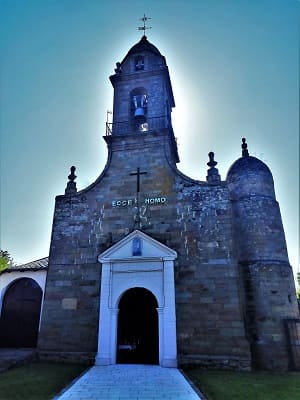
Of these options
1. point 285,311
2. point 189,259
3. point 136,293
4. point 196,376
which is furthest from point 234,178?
point 196,376

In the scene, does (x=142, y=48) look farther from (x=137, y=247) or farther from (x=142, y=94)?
(x=137, y=247)

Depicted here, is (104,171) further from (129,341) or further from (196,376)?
(196,376)

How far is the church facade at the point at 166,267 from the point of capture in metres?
10.0

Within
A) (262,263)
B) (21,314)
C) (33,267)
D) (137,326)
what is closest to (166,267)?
(137,326)

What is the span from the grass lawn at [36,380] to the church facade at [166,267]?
958mm

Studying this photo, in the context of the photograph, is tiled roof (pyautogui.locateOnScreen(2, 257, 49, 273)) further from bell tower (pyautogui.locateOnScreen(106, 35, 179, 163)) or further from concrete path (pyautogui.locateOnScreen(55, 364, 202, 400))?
bell tower (pyautogui.locateOnScreen(106, 35, 179, 163))

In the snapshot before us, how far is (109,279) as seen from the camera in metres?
11.1

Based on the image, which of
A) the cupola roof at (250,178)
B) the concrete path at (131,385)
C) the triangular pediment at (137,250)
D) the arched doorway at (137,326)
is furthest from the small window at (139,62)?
the concrete path at (131,385)

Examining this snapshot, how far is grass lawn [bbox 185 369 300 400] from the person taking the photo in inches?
264

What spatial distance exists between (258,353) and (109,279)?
19.6 feet

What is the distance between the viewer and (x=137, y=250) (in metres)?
11.4

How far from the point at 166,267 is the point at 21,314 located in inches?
304

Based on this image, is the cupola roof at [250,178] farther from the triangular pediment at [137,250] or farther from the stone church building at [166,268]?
the triangular pediment at [137,250]

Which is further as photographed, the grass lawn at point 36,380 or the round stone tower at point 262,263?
the round stone tower at point 262,263
